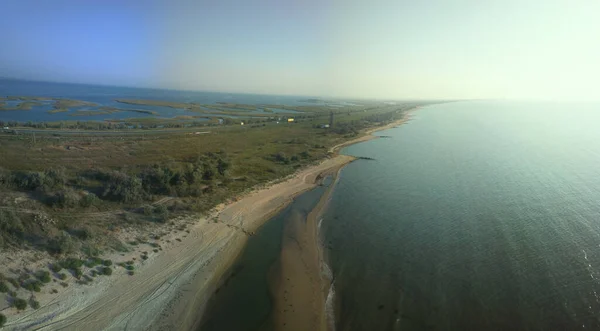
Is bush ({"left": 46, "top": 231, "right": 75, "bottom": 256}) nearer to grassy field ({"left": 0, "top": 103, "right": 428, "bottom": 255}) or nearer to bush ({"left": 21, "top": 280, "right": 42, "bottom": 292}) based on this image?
grassy field ({"left": 0, "top": 103, "right": 428, "bottom": 255})

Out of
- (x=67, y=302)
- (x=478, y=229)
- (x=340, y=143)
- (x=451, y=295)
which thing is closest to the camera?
(x=67, y=302)

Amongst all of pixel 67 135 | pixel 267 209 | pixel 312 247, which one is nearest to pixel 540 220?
pixel 312 247

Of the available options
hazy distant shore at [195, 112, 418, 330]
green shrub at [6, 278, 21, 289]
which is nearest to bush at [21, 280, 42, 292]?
green shrub at [6, 278, 21, 289]

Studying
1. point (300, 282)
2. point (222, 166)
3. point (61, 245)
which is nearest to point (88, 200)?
point (61, 245)

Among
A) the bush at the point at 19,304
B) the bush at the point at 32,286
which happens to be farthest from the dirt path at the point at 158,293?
the bush at the point at 32,286

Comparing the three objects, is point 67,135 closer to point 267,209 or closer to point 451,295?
point 267,209
